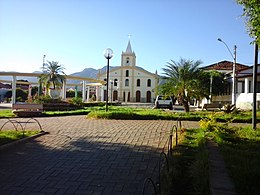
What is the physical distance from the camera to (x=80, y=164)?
612 cm

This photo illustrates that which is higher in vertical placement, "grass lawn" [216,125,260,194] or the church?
the church

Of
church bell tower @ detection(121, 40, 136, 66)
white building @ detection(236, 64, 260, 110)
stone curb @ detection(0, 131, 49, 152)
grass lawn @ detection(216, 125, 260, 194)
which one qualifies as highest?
church bell tower @ detection(121, 40, 136, 66)

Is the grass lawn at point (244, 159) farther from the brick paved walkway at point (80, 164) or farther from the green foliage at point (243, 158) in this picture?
the brick paved walkway at point (80, 164)

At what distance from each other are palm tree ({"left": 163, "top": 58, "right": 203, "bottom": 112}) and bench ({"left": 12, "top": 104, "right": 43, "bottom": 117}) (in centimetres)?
835

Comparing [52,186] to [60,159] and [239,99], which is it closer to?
[60,159]

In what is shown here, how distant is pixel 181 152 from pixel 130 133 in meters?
3.62

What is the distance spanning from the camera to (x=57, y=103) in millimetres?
26203

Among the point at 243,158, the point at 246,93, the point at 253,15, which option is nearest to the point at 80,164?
the point at 243,158

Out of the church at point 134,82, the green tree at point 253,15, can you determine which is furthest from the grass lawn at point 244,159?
the church at point 134,82

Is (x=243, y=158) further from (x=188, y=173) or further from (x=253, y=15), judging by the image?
(x=253, y=15)

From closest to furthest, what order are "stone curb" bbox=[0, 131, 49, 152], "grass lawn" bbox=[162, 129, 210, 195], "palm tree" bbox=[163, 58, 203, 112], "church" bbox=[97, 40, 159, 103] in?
"grass lawn" bbox=[162, 129, 210, 195] → "stone curb" bbox=[0, 131, 49, 152] → "palm tree" bbox=[163, 58, 203, 112] → "church" bbox=[97, 40, 159, 103]

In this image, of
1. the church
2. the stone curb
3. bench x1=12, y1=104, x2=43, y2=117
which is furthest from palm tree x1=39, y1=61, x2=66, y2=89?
the church

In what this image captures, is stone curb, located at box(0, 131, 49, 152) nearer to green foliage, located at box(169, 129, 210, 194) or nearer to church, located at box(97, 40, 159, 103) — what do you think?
green foliage, located at box(169, 129, 210, 194)

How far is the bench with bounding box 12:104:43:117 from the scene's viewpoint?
61.1ft
